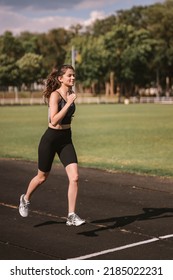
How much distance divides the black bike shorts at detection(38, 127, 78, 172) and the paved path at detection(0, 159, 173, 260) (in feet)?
2.96

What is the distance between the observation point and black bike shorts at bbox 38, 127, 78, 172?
22.5 ft

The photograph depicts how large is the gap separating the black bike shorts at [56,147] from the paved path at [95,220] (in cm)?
90

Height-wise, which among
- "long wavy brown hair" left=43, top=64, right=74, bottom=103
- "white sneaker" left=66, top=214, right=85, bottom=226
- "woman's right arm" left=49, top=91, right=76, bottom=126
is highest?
"long wavy brown hair" left=43, top=64, right=74, bottom=103

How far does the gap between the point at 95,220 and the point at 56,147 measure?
1.29 meters

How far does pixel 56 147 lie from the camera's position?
22.8ft

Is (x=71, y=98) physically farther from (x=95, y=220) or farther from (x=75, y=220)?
(x=95, y=220)

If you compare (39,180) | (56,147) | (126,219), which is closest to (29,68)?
(126,219)

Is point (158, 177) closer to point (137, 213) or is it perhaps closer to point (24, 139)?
point (137, 213)

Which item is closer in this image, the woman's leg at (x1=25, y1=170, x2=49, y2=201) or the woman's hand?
the woman's hand

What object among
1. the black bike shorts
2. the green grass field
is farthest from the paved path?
the green grass field

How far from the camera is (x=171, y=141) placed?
20844mm

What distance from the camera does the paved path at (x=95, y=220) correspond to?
5.92 metres

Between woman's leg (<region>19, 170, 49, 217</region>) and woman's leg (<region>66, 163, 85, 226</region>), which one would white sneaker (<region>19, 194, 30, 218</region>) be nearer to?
woman's leg (<region>19, 170, 49, 217</region>)

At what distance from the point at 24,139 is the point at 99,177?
1122cm
